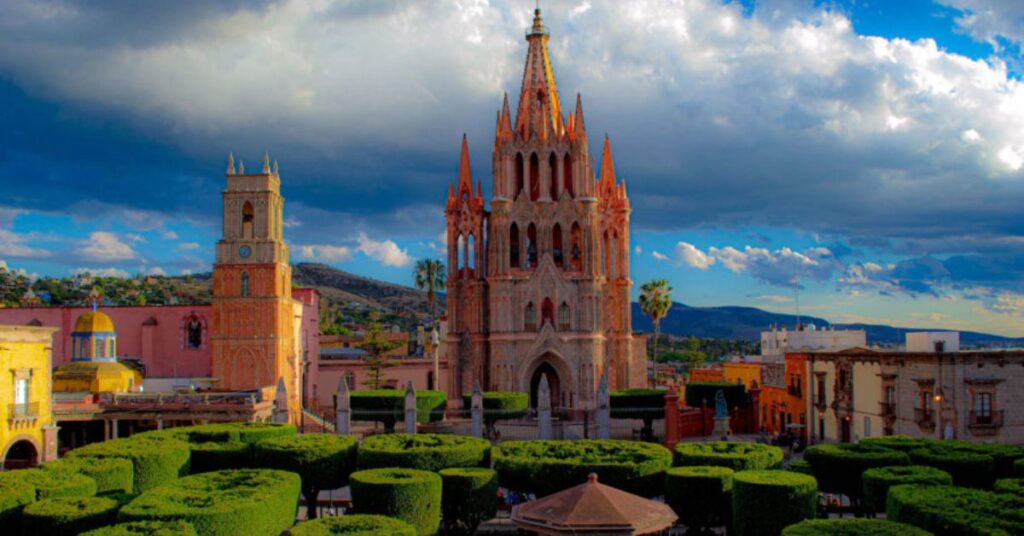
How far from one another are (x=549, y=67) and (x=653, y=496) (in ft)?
134

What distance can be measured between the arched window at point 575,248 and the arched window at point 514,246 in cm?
367

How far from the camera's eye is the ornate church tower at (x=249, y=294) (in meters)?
58.3

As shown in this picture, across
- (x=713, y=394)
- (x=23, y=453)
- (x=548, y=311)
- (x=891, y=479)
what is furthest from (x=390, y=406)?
(x=891, y=479)

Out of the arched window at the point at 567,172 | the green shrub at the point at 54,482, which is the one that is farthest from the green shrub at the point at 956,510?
the arched window at the point at 567,172

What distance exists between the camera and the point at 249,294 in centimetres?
5881

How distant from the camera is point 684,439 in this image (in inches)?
2008

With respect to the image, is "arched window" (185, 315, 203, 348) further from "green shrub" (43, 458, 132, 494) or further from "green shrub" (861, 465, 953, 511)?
"green shrub" (861, 465, 953, 511)

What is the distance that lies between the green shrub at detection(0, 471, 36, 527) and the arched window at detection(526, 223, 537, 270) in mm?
39888

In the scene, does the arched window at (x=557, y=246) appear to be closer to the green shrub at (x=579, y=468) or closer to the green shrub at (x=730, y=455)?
the green shrub at (x=730, y=455)

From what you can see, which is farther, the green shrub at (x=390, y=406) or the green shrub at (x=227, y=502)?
the green shrub at (x=390, y=406)

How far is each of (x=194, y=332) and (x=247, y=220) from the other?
9649 millimetres

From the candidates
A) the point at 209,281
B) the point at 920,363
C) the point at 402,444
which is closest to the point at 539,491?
the point at 402,444

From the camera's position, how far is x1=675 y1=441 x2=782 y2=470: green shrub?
30.9 metres

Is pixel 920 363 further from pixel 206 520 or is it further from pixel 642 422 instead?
pixel 206 520
